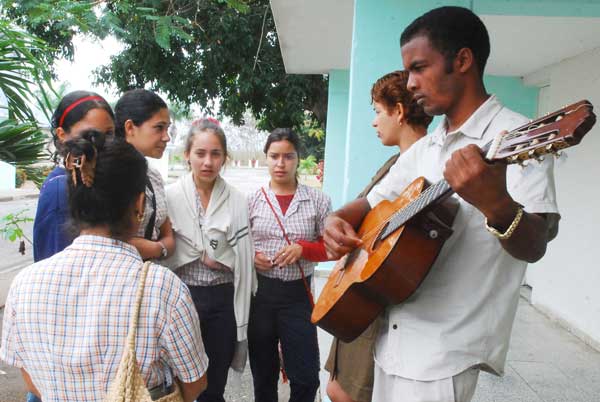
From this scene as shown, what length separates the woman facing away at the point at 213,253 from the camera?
263 centimetres

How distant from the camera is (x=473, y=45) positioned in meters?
1.48

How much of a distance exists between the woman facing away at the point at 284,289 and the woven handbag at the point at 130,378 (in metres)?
1.47

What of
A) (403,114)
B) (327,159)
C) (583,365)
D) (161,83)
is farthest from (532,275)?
(161,83)

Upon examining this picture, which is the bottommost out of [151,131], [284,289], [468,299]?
[284,289]

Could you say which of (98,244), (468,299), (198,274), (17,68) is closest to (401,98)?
(468,299)

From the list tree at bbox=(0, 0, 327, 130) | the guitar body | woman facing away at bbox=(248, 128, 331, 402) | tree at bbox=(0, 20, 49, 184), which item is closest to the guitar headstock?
the guitar body

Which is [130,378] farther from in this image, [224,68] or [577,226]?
[224,68]

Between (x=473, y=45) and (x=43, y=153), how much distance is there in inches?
122

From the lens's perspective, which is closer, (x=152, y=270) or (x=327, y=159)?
(x=152, y=270)

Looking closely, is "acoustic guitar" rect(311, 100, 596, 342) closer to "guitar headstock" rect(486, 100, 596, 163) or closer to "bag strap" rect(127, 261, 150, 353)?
"guitar headstock" rect(486, 100, 596, 163)

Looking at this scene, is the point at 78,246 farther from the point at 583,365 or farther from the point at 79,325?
the point at 583,365

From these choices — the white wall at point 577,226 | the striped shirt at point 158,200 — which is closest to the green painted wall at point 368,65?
the striped shirt at point 158,200

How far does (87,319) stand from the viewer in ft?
4.48

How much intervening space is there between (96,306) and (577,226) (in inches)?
189
